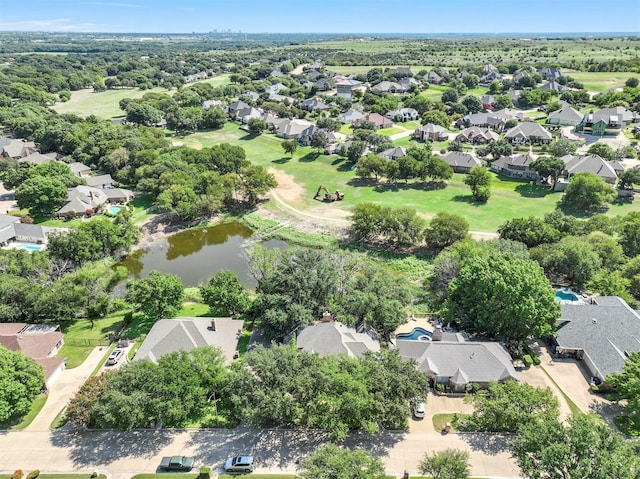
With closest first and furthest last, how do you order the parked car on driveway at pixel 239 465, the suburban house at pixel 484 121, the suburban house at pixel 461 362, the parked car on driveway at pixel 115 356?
the parked car on driveway at pixel 239 465 → the suburban house at pixel 461 362 → the parked car on driveway at pixel 115 356 → the suburban house at pixel 484 121

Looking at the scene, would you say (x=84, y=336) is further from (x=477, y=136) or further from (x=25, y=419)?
(x=477, y=136)

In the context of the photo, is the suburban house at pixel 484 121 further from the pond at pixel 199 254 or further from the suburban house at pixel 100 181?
the suburban house at pixel 100 181

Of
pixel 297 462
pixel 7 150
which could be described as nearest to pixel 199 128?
pixel 7 150

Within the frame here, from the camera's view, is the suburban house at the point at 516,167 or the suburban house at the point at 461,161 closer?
the suburban house at the point at 516,167

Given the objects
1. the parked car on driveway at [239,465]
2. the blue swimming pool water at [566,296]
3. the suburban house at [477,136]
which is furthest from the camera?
the suburban house at [477,136]

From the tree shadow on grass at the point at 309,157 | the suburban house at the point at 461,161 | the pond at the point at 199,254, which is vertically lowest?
the pond at the point at 199,254

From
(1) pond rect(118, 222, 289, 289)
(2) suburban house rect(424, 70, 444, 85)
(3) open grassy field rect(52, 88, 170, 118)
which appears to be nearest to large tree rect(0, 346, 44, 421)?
(1) pond rect(118, 222, 289, 289)

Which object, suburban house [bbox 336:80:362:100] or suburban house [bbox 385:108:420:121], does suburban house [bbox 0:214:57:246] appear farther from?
suburban house [bbox 336:80:362:100]

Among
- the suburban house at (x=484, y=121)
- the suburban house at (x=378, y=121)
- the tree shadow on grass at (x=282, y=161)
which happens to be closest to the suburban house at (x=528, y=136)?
the suburban house at (x=484, y=121)
